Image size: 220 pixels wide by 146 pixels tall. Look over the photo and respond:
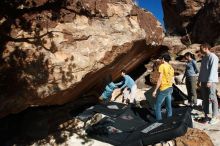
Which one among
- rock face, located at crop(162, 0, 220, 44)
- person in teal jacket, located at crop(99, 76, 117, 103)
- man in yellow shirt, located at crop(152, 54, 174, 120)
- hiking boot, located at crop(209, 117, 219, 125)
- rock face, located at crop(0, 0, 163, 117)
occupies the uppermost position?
rock face, located at crop(162, 0, 220, 44)

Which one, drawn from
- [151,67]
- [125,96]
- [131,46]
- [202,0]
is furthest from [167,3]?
[131,46]

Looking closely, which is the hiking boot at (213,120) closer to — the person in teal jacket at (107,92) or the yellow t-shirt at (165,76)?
the yellow t-shirt at (165,76)

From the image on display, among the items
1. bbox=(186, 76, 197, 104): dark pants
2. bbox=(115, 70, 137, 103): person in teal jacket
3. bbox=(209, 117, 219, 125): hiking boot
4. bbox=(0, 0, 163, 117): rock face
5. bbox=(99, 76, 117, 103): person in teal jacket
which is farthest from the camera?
bbox=(115, 70, 137, 103): person in teal jacket

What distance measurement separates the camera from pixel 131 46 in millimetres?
10234

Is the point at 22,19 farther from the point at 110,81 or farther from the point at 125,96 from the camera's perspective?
the point at 125,96

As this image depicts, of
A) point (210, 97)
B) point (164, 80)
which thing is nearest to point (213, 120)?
point (210, 97)

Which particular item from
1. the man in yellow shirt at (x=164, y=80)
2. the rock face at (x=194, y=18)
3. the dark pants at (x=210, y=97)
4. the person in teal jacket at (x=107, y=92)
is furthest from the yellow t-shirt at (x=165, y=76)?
the rock face at (x=194, y=18)

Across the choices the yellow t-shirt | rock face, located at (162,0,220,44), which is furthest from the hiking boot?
rock face, located at (162,0,220,44)

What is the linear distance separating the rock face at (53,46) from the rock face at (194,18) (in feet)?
53.1

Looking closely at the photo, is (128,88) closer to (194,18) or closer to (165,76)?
(165,76)

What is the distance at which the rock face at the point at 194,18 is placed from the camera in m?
25.3

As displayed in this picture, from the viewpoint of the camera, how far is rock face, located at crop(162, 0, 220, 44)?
25.3m

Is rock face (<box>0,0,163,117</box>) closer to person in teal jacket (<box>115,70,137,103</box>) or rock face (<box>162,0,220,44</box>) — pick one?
person in teal jacket (<box>115,70,137,103</box>)

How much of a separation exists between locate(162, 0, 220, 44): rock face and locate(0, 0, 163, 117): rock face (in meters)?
16.2
